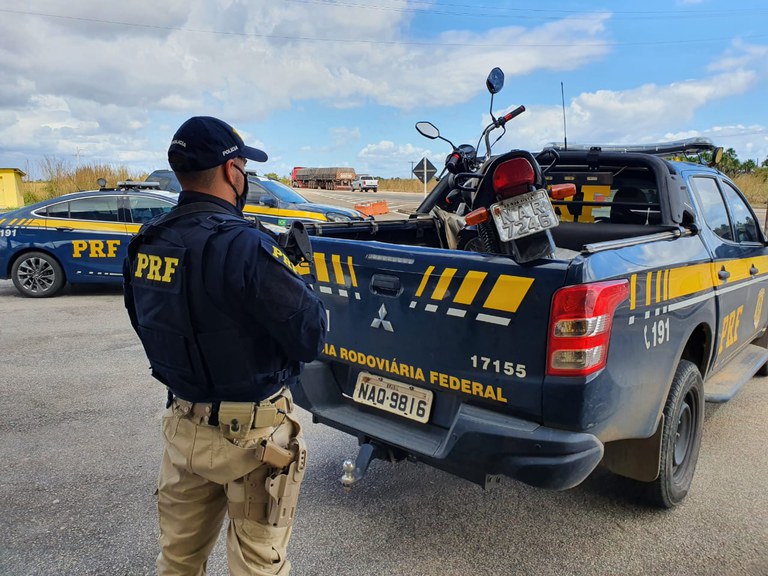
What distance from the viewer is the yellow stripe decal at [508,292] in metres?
2.37

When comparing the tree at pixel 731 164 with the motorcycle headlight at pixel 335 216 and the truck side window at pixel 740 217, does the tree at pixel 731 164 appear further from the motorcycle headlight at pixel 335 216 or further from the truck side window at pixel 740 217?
the truck side window at pixel 740 217

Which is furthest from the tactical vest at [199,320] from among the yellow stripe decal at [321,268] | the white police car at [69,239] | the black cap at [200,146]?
the white police car at [69,239]

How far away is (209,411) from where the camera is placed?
188 cm

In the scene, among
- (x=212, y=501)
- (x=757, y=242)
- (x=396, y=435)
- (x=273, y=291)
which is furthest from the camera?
(x=757, y=242)

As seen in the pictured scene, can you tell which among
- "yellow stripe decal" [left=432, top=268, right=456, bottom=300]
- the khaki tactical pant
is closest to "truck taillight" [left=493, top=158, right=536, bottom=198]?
"yellow stripe decal" [left=432, top=268, right=456, bottom=300]

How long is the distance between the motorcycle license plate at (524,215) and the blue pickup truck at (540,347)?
0.02 meters

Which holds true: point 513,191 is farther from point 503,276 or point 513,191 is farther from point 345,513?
point 345,513

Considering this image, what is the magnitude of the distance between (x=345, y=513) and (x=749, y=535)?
198 cm

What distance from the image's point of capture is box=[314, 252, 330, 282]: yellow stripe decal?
305 cm

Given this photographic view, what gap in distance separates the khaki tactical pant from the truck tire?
188 centimetres

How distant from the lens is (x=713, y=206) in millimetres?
3809

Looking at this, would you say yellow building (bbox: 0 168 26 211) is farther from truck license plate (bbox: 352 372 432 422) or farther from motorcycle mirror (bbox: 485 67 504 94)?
truck license plate (bbox: 352 372 432 422)

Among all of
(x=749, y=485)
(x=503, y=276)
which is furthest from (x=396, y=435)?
(x=749, y=485)

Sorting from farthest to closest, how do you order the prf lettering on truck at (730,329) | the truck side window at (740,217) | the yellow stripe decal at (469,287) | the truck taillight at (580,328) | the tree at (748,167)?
1. the tree at (748,167)
2. the truck side window at (740,217)
3. the prf lettering on truck at (730,329)
4. the yellow stripe decal at (469,287)
5. the truck taillight at (580,328)
